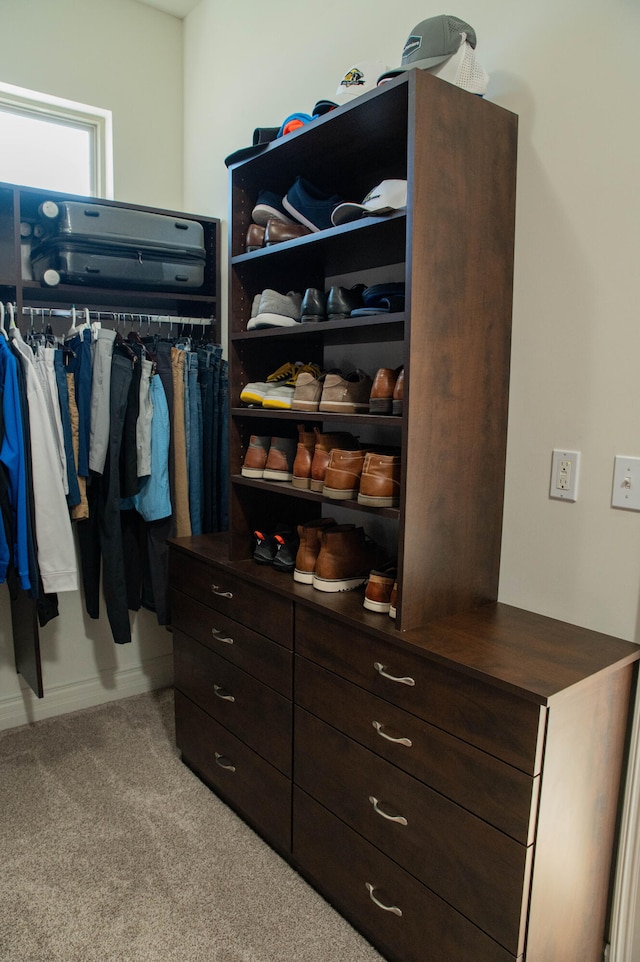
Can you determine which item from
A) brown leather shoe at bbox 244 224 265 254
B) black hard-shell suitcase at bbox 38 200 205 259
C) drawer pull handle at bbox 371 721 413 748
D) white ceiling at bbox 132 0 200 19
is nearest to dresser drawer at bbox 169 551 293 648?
drawer pull handle at bbox 371 721 413 748

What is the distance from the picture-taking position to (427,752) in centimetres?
135

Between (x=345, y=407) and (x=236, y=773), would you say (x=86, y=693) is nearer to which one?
(x=236, y=773)

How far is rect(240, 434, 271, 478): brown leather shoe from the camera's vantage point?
6.42 ft

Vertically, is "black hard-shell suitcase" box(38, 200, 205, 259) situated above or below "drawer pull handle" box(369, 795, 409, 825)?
above

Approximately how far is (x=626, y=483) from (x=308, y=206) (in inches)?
44.5

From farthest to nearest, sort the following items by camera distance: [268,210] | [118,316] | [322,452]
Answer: [118,316] → [268,210] → [322,452]

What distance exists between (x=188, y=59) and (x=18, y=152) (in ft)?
2.79

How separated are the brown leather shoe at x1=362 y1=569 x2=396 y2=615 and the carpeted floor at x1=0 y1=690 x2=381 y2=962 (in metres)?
0.82

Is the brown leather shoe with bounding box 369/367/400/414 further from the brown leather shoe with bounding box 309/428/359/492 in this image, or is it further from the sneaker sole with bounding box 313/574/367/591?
the sneaker sole with bounding box 313/574/367/591

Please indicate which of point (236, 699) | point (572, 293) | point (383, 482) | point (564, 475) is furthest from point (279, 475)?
point (572, 293)

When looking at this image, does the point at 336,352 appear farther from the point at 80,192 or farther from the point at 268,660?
the point at 80,192

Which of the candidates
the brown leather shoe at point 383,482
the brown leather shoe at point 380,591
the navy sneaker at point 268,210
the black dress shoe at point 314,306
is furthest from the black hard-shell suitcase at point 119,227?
the brown leather shoe at point 380,591

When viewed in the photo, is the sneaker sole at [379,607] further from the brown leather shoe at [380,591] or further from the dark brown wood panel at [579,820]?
the dark brown wood panel at [579,820]

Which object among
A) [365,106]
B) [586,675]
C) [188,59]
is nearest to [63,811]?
[586,675]
